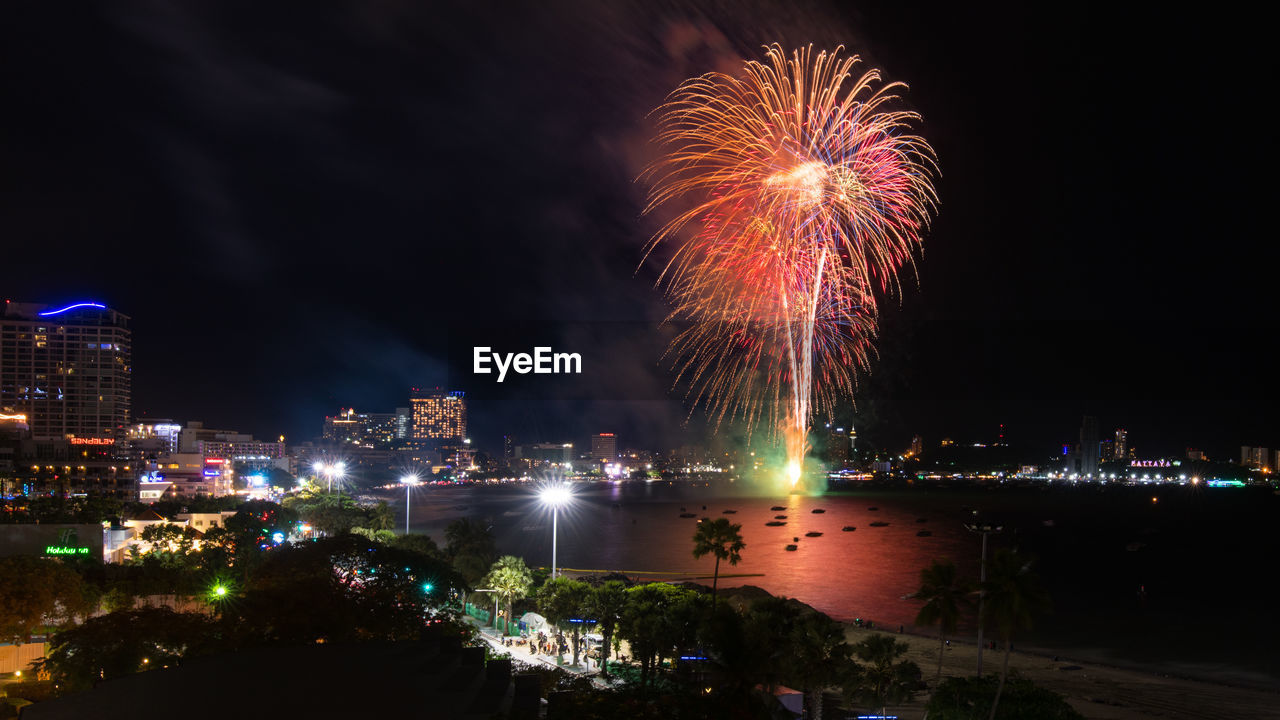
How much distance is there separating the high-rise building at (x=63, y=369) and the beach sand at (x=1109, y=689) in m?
99.3

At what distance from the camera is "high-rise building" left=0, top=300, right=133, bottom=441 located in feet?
312

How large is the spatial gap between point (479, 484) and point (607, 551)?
134 meters

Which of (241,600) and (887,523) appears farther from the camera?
(887,523)

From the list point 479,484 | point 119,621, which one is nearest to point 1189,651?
point 119,621

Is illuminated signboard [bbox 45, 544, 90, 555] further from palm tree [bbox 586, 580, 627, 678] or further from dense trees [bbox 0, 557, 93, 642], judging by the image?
palm tree [bbox 586, 580, 627, 678]

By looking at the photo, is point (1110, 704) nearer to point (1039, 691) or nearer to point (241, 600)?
point (1039, 691)

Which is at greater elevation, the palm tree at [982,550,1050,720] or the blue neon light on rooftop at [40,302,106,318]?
the blue neon light on rooftop at [40,302,106,318]

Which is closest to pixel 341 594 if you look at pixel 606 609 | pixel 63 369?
pixel 606 609

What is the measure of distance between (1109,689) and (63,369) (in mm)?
110015

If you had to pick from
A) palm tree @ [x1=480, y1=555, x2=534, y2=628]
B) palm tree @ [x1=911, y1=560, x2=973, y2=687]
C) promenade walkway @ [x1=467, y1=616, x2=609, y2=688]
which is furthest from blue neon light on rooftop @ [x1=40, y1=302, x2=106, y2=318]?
palm tree @ [x1=911, y1=560, x2=973, y2=687]

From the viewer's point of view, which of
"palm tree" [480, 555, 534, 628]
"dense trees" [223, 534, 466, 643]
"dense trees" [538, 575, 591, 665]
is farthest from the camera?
"palm tree" [480, 555, 534, 628]

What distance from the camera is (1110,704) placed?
23.0m

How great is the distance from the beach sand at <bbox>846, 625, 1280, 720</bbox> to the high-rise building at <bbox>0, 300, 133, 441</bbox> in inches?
3909

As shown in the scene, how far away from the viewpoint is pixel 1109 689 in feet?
82.9
